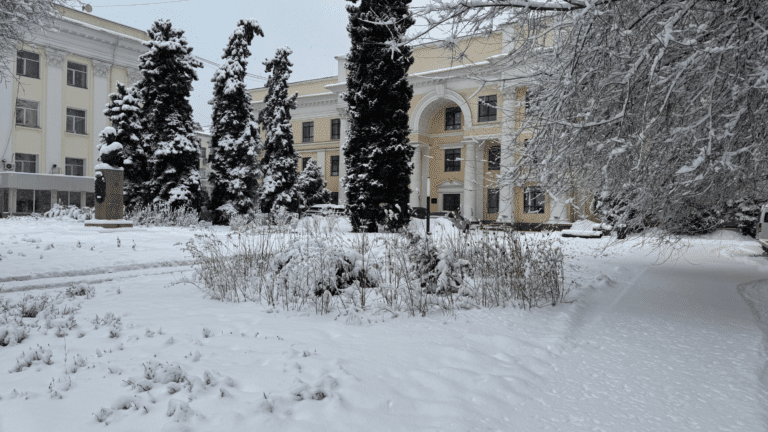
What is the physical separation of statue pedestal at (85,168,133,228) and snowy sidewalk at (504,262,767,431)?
16109 millimetres

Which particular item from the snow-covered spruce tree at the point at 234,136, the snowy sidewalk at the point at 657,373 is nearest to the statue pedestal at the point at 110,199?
the snow-covered spruce tree at the point at 234,136

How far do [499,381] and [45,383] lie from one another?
3.25 m

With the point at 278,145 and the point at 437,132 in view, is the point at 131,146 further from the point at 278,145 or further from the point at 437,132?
the point at 437,132

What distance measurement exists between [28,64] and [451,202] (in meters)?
30.1

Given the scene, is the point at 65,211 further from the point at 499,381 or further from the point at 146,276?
the point at 499,381

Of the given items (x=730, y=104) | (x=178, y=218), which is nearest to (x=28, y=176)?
(x=178, y=218)

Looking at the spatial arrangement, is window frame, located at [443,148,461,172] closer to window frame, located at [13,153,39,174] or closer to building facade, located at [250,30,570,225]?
building facade, located at [250,30,570,225]

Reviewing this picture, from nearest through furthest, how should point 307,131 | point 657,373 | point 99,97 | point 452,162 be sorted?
point 657,373 → point 99,97 → point 452,162 → point 307,131

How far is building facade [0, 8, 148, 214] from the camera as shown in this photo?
1057 inches

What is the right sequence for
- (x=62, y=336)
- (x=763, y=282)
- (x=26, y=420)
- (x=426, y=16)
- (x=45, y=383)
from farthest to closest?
(x=763, y=282) < (x=426, y=16) < (x=62, y=336) < (x=45, y=383) < (x=26, y=420)

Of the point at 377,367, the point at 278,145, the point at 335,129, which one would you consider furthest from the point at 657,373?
the point at 335,129

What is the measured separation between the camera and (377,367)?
3.67 metres

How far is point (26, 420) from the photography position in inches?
105

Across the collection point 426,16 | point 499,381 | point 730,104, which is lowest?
point 499,381
